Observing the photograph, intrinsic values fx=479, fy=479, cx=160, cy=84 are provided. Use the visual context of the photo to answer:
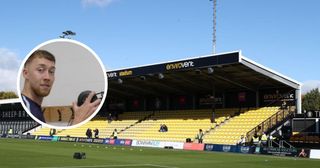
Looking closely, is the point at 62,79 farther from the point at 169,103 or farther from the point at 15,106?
the point at 15,106

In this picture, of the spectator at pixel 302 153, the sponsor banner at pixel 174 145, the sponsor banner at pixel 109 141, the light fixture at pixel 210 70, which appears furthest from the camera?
the sponsor banner at pixel 109 141

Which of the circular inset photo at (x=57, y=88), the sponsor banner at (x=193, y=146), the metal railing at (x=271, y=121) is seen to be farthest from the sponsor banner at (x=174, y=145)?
the circular inset photo at (x=57, y=88)

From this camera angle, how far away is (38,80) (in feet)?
30.9

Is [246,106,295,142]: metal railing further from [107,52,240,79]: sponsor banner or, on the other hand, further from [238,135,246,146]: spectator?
[107,52,240,79]: sponsor banner

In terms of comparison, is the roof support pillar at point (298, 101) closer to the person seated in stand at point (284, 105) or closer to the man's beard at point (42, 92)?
the person seated in stand at point (284, 105)

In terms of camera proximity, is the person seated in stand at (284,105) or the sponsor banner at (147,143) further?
the sponsor banner at (147,143)

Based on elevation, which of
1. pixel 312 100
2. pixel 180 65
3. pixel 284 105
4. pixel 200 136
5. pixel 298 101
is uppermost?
→ pixel 312 100

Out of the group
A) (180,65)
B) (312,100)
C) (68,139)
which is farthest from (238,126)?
(312,100)

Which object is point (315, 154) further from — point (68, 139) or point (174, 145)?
point (68, 139)

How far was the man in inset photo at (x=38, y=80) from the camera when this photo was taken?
940 cm

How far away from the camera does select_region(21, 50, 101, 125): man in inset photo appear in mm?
9398

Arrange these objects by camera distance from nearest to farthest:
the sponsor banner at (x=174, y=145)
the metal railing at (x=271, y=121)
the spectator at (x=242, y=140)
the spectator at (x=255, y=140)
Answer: the spectator at (x=255, y=140) → the spectator at (x=242, y=140) → the metal railing at (x=271, y=121) → the sponsor banner at (x=174, y=145)

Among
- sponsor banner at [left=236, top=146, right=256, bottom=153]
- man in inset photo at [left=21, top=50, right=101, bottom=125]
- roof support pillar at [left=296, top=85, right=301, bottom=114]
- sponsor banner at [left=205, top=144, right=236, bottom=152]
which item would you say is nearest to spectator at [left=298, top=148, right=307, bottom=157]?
sponsor banner at [left=236, top=146, right=256, bottom=153]

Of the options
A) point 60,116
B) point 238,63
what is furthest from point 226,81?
point 60,116
